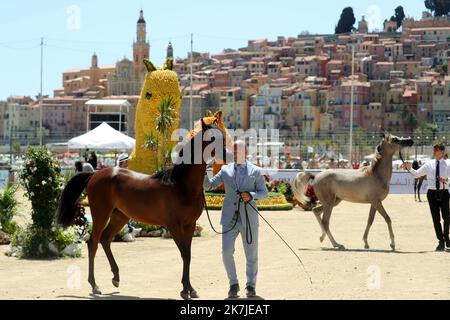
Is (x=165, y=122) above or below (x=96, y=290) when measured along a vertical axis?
above

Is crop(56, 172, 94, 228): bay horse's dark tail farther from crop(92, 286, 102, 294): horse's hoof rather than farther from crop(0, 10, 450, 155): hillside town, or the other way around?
crop(0, 10, 450, 155): hillside town

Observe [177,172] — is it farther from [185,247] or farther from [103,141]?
[103,141]

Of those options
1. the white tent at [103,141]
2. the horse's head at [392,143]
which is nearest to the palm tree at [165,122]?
the horse's head at [392,143]

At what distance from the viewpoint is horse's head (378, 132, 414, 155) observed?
618 inches

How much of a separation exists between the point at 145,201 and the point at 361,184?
665 cm

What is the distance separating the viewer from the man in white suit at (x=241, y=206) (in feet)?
32.3

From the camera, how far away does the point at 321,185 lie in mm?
16391

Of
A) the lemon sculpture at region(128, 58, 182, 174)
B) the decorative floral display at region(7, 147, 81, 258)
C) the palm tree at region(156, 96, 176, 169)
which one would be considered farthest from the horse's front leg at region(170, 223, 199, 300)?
the lemon sculpture at region(128, 58, 182, 174)

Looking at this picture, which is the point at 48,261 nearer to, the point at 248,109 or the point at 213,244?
the point at 213,244

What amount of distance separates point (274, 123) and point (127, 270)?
160 meters

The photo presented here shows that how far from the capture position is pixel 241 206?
32.6 ft

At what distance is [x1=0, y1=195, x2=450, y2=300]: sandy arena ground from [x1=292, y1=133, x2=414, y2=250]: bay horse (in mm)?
587

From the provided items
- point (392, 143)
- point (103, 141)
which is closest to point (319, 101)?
point (103, 141)

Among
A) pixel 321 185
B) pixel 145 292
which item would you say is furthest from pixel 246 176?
pixel 321 185
